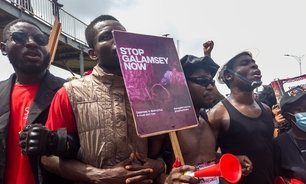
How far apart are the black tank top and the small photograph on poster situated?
47.4 inches

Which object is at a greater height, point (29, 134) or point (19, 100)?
point (19, 100)

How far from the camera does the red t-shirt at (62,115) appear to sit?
6.03ft

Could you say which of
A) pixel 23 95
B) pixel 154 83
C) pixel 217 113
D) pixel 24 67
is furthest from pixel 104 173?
pixel 217 113

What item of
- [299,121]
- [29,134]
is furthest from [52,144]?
[299,121]

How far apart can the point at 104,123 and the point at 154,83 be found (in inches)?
16.7

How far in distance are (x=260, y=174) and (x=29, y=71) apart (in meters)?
2.48

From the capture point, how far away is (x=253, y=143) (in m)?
A: 2.95

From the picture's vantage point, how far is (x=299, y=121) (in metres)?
2.85

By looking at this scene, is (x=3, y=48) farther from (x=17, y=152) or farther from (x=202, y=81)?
(x=202, y=81)

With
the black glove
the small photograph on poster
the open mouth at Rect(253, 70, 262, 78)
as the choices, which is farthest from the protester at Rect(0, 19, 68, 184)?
the open mouth at Rect(253, 70, 262, 78)

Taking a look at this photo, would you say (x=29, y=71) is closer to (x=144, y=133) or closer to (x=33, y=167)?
(x=33, y=167)

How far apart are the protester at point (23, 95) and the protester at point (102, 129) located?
0.31 meters

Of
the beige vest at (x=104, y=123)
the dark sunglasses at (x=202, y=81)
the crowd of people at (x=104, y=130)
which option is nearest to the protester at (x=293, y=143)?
the crowd of people at (x=104, y=130)

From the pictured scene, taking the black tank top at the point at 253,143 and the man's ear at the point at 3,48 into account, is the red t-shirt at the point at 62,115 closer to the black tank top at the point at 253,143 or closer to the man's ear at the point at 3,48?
the man's ear at the point at 3,48
